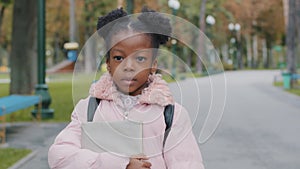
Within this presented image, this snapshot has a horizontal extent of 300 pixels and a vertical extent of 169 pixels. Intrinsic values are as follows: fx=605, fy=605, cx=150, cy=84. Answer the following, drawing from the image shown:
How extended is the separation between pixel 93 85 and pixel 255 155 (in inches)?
250

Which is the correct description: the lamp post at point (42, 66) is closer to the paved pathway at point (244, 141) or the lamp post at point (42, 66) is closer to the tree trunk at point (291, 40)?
the paved pathway at point (244, 141)

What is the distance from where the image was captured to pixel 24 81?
1864 cm

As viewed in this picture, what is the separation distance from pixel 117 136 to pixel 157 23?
468 millimetres

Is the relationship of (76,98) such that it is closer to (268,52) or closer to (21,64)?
(21,64)

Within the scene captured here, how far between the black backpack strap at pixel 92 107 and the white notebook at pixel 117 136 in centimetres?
8

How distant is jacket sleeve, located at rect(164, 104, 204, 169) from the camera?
2.22 meters

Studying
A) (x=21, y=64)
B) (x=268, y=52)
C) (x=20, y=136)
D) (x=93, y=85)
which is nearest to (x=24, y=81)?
(x=21, y=64)

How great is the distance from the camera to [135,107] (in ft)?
7.43

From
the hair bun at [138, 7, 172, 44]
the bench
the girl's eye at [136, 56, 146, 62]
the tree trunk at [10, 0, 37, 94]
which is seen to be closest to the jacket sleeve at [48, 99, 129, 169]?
the girl's eye at [136, 56, 146, 62]

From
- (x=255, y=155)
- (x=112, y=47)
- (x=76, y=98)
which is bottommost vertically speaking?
(x=255, y=155)

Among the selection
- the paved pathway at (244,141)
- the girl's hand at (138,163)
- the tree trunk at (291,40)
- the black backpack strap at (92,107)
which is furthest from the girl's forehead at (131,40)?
the tree trunk at (291,40)

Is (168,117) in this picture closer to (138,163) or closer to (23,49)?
(138,163)

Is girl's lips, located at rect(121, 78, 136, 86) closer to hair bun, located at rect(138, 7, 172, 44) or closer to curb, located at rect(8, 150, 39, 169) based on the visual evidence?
hair bun, located at rect(138, 7, 172, 44)

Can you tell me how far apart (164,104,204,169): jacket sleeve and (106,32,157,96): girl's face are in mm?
202
